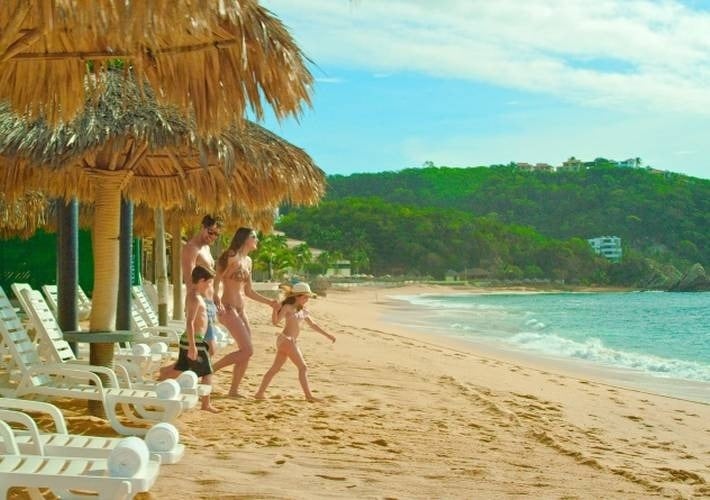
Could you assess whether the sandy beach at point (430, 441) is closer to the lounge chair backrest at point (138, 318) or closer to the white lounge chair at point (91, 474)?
the white lounge chair at point (91, 474)

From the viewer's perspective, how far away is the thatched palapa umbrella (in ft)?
18.4

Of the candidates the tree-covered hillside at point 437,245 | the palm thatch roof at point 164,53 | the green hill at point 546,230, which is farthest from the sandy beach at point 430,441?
the tree-covered hillside at point 437,245

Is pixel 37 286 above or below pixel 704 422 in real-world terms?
above

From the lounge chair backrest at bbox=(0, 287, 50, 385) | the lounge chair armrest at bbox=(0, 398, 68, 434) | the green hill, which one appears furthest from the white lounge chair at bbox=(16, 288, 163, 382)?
the green hill

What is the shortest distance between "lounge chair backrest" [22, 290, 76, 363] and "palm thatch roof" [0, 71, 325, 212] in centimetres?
88

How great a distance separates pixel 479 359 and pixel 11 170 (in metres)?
8.78

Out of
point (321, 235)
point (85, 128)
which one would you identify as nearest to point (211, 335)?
point (85, 128)

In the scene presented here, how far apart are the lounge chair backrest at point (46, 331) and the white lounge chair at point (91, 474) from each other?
266cm

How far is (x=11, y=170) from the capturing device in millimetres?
6539

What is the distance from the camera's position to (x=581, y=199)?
4104 inches

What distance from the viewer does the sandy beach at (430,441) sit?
13.9 ft

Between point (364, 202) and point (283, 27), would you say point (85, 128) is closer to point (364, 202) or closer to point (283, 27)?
point (283, 27)

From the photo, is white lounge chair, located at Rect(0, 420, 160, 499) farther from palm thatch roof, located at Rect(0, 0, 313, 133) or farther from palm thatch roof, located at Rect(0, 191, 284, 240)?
palm thatch roof, located at Rect(0, 191, 284, 240)

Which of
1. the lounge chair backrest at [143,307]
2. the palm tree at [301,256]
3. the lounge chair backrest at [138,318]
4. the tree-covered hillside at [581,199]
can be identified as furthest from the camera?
the tree-covered hillside at [581,199]
